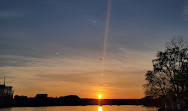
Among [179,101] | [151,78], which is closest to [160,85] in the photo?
[151,78]

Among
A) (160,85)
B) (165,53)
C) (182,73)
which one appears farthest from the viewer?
(160,85)

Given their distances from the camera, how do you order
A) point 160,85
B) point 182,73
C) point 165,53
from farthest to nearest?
point 160,85, point 165,53, point 182,73

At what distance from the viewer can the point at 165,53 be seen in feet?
236

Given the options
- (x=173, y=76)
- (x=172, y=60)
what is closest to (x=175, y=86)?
(x=173, y=76)

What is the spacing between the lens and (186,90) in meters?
70.9

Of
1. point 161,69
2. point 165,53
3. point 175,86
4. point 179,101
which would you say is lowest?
point 179,101

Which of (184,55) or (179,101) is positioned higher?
(184,55)

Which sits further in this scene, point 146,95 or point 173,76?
point 146,95

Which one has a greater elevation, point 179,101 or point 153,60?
point 153,60

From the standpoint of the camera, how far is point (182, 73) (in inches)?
2653

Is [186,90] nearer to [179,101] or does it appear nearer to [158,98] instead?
[179,101]

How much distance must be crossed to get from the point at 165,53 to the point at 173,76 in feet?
24.8

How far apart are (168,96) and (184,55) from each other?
13281 mm

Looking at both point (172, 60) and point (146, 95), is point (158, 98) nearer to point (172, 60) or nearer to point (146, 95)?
point (146, 95)
